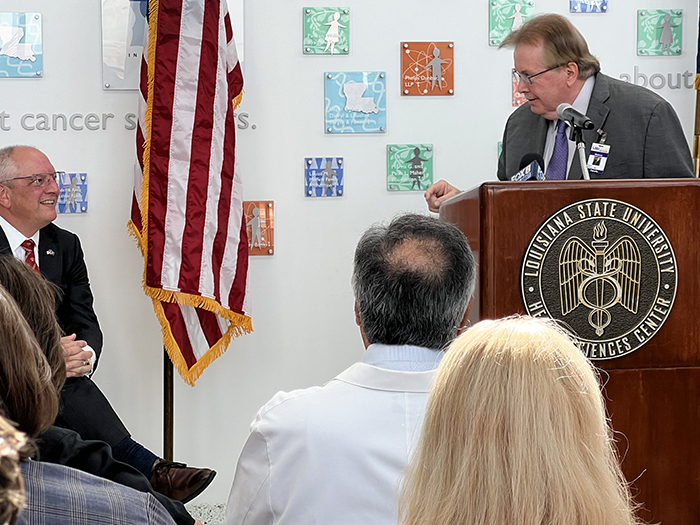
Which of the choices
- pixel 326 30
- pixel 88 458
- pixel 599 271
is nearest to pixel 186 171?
pixel 326 30

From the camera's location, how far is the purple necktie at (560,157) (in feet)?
8.25

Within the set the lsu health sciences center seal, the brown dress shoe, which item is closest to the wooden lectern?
the lsu health sciences center seal

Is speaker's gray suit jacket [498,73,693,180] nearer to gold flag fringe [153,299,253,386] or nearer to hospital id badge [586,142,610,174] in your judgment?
hospital id badge [586,142,610,174]

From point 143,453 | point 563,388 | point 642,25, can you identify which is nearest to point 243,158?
point 143,453

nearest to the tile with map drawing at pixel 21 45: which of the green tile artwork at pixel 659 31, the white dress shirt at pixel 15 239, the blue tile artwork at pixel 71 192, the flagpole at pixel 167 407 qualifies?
the blue tile artwork at pixel 71 192

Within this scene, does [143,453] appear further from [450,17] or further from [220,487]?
[450,17]

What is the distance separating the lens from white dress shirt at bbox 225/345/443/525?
3.99 ft

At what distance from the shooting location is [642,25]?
3420mm

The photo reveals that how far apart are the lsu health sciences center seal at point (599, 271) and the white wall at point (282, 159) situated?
157cm

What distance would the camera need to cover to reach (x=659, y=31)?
3.43 m

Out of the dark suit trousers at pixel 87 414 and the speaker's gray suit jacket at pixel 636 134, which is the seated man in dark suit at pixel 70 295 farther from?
the speaker's gray suit jacket at pixel 636 134

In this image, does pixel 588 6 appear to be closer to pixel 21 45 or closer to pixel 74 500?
pixel 21 45

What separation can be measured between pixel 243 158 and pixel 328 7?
2.28ft

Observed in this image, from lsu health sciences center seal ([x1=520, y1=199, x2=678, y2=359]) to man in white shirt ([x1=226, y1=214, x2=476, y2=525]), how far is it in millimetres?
503
